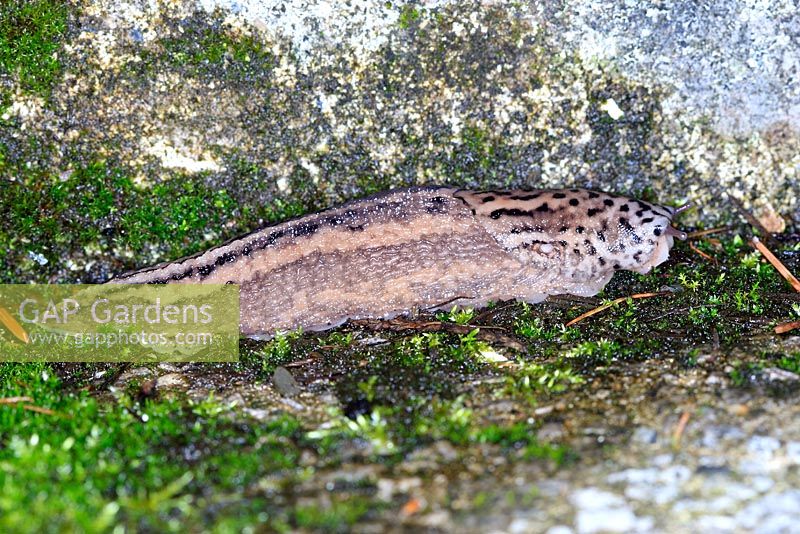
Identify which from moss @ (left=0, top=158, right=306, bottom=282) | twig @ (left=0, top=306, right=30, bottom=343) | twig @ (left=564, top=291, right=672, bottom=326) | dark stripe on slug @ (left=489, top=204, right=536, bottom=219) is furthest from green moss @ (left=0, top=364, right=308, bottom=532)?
dark stripe on slug @ (left=489, top=204, right=536, bottom=219)

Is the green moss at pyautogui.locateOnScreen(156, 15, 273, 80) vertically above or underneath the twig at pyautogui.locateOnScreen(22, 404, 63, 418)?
above

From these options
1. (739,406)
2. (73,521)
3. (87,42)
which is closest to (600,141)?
(739,406)

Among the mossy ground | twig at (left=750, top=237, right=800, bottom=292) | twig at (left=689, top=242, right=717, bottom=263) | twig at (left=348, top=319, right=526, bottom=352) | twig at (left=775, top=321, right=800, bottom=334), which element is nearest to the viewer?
the mossy ground

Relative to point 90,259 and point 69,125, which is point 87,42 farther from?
point 90,259

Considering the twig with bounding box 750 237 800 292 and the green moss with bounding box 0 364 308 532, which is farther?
the twig with bounding box 750 237 800 292

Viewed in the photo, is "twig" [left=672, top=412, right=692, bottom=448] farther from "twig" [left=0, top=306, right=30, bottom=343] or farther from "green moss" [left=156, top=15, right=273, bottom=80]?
"twig" [left=0, top=306, right=30, bottom=343]

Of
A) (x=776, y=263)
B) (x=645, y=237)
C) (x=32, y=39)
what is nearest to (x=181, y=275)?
(x=32, y=39)

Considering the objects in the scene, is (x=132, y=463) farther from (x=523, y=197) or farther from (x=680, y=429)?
(x=523, y=197)

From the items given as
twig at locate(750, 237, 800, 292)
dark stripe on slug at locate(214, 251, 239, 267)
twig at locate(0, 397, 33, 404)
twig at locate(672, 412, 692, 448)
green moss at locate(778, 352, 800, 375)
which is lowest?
twig at locate(672, 412, 692, 448)
